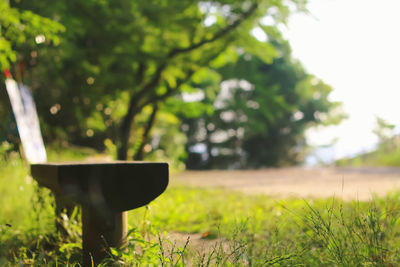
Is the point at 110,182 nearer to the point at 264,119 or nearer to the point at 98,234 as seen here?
the point at 98,234

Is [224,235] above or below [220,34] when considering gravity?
below

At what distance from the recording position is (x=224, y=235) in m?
2.47

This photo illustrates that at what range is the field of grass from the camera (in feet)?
5.28

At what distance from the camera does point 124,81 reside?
296 inches

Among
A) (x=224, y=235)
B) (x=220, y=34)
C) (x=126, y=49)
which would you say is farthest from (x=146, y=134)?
(x=224, y=235)

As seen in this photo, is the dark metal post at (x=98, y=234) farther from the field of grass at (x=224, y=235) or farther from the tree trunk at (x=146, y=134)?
the tree trunk at (x=146, y=134)

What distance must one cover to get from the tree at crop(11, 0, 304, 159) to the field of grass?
3.29 metres

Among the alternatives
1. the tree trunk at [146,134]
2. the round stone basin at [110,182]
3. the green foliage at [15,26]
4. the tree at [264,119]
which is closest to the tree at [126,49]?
the tree trunk at [146,134]

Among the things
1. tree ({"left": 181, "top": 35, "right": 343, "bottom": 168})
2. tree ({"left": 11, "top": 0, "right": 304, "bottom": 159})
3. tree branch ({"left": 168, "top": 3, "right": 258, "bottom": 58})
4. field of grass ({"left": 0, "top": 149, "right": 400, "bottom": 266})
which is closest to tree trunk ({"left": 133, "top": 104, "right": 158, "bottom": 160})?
tree ({"left": 11, "top": 0, "right": 304, "bottom": 159})

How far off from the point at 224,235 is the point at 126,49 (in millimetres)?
5138

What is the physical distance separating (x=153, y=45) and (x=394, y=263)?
6.14 m

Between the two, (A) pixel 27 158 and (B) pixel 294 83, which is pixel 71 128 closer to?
(A) pixel 27 158

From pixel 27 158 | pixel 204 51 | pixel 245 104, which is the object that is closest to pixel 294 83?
pixel 245 104

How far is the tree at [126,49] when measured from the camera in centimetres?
578
